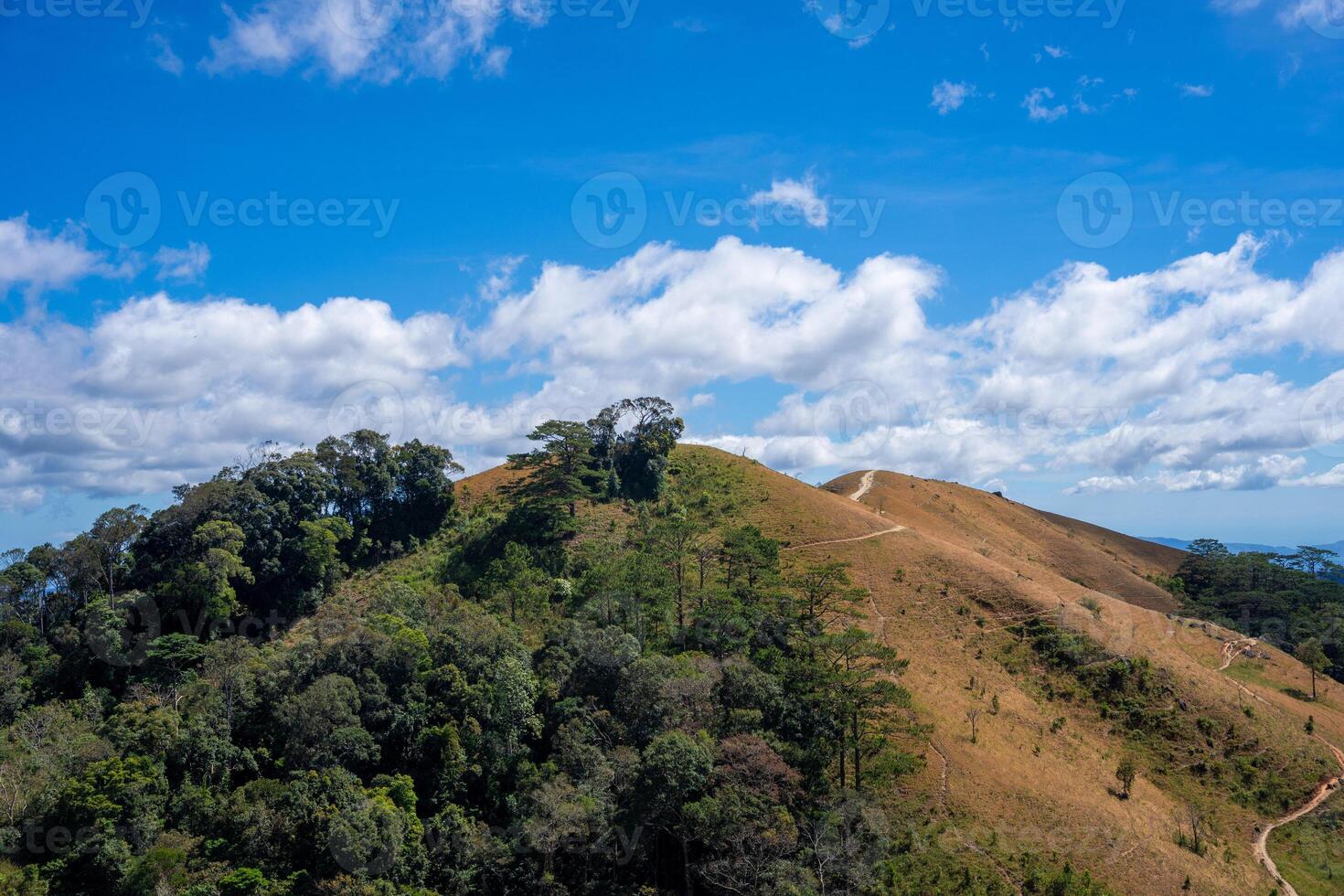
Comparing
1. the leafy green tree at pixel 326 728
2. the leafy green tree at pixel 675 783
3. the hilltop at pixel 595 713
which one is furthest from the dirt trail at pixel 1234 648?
the leafy green tree at pixel 326 728

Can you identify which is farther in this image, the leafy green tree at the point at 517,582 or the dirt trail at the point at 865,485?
the dirt trail at the point at 865,485

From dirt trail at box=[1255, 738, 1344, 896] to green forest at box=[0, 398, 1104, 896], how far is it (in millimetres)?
11413

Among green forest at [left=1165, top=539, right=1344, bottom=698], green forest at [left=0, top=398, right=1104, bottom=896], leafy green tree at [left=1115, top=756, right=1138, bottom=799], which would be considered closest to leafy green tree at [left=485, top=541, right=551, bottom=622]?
green forest at [left=0, top=398, right=1104, bottom=896]

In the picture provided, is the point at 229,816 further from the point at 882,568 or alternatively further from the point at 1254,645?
the point at 1254,645

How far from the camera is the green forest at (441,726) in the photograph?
2988cm

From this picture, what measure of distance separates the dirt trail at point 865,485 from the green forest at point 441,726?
37539mm

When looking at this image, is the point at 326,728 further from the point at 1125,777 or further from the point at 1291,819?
the point at 1291,819

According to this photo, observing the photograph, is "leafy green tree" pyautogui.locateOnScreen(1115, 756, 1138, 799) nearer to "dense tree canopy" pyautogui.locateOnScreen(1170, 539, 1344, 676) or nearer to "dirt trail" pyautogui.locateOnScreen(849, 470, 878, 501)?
"dense tree canopy" pyautogui.locateOnScreen(1170, 539, 1344, 676)

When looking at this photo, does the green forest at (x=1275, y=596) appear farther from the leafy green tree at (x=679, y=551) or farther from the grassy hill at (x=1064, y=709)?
the leafy green tree at (x=679, y=551)

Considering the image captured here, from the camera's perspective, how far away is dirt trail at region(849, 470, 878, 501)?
8905 cm

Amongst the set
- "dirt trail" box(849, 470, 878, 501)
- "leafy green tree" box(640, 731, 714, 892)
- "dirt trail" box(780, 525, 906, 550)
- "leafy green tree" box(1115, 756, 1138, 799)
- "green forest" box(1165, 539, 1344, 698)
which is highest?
"dirt trail" box(849, 470, 878, 501)

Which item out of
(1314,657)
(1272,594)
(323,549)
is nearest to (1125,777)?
(1314,657)

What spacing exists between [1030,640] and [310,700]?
4438 centimetres

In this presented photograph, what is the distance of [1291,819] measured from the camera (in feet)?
133
